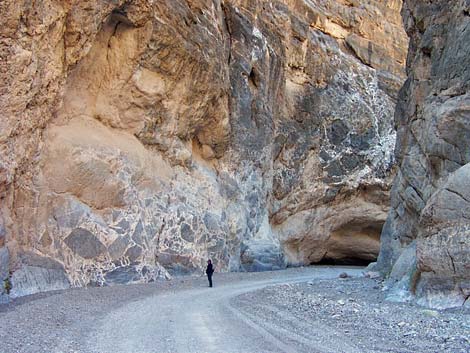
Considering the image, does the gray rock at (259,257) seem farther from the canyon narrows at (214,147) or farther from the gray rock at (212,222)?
the gray rock at (212,222)

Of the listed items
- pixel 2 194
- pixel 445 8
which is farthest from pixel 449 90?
pixel 2 194

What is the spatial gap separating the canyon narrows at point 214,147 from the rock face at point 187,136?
8cm

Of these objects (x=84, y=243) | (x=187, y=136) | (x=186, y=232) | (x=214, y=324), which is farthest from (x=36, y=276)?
(x=187, y=136)

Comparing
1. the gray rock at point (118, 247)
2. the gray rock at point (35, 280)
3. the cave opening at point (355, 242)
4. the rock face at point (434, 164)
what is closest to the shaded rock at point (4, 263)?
the gray rock at point (35, 280)

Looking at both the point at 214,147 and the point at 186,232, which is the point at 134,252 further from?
the point at 214,147

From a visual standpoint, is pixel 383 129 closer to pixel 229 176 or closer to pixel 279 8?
pixel 279 8

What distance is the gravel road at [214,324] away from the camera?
680 centimetres

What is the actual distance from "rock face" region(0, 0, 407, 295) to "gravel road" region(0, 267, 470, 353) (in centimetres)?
341

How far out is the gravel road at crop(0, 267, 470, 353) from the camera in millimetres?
6801

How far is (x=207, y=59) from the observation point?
23109mm

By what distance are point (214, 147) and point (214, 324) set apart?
1852cm

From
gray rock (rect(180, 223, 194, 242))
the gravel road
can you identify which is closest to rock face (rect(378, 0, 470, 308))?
the gravel road

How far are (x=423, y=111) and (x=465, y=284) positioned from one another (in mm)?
9017

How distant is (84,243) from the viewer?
16.3 m
